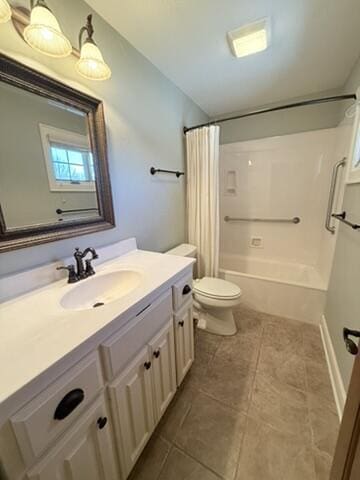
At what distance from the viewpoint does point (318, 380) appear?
1445 millimetres

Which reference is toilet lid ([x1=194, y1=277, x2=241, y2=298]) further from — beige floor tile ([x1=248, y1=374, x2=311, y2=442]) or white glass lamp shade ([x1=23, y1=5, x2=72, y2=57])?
white glass lamp shade ([x1=23, y1=5, x2=72, y2=57])

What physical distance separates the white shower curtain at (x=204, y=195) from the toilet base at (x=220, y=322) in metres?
0.43

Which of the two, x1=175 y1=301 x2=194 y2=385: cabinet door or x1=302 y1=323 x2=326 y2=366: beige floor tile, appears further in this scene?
x1=302 y1=323 x2=326 y2=366: beige floor tile

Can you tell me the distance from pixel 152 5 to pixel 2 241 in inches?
57.6

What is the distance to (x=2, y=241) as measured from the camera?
34.0 inches

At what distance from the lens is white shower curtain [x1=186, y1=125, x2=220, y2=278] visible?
6.62 ft

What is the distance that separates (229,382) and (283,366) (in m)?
0.46

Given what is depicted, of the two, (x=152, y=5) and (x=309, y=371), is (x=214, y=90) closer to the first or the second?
(x=152, y=5)

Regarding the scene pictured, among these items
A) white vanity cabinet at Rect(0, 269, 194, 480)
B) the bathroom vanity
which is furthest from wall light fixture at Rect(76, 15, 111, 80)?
white vanity cabinet at Rect(0, 269, 194, 480)

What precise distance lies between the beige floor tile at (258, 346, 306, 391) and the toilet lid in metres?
0.52

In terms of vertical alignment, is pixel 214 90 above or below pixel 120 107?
above

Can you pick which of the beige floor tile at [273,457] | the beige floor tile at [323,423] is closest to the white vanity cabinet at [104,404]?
the beige floor tile at [273,457]

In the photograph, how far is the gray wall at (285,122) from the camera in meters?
2.21

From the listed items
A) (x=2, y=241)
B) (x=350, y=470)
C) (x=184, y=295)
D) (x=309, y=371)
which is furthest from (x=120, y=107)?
(x=309, y=371)
